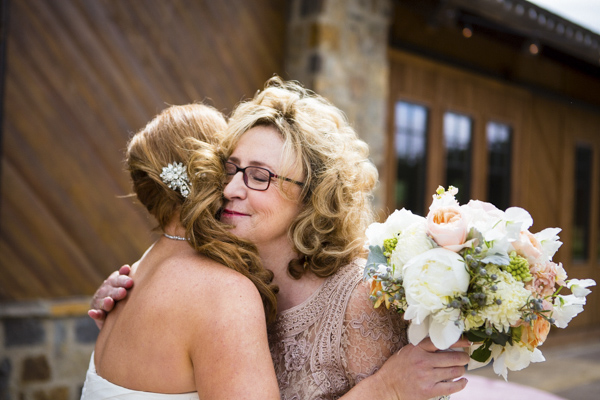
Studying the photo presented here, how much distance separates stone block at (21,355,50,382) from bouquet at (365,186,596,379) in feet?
8.97

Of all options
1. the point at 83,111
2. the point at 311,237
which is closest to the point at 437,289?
the point at 311,237

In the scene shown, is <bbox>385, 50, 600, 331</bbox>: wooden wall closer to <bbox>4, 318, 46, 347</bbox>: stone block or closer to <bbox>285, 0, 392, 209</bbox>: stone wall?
<bbox>285, 0, 392, 209</bbox>: stone wall

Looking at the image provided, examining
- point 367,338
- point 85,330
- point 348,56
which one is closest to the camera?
point 367,338

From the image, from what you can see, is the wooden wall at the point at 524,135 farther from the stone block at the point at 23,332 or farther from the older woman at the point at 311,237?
the older woman at the point at 311,237

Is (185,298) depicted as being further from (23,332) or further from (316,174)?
(23,332)

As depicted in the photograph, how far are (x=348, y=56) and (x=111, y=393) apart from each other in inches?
137

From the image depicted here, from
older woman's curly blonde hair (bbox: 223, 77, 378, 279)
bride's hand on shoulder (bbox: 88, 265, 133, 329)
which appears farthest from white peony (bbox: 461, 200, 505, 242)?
bride's hand on shoulder (bbox: 88, 265, 133, 329)

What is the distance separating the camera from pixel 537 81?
7.70 m

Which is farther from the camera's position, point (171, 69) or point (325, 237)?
point (171, 69)

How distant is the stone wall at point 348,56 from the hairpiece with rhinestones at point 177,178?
265cm

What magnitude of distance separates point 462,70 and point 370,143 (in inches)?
88.9

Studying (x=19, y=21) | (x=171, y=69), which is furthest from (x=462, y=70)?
(x=19, y=21)

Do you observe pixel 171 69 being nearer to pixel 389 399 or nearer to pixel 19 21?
pixel 19 21

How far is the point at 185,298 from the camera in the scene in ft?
5.35
